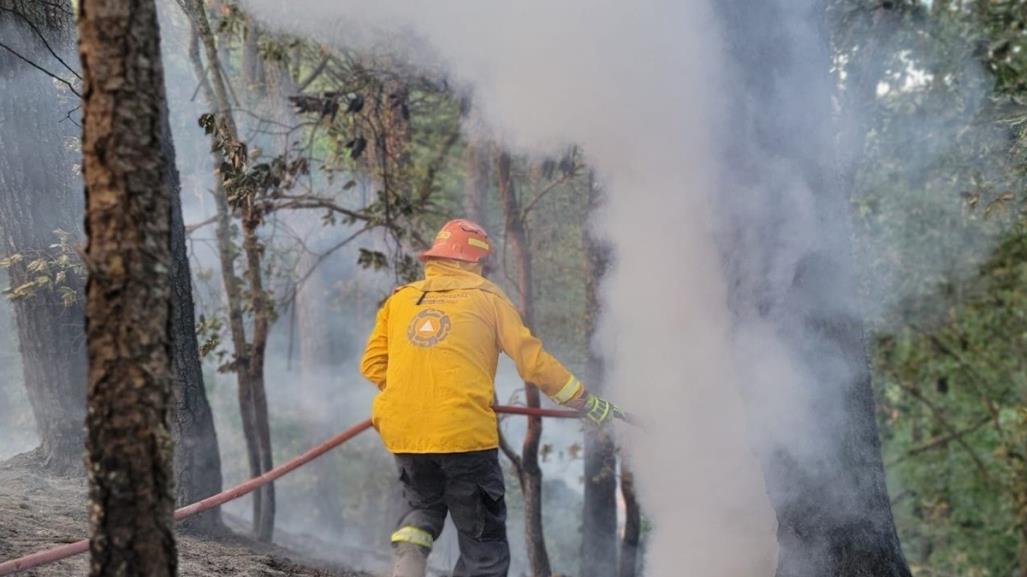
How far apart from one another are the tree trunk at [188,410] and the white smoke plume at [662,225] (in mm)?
2343

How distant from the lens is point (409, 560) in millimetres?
4570

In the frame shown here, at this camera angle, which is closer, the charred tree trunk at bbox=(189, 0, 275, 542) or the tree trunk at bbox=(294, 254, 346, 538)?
the charred tree trunk at bbox=(189, 0, 275, 542)

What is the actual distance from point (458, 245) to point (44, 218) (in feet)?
9.36

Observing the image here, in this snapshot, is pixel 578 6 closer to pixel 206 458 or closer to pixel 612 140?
pixel 612 140

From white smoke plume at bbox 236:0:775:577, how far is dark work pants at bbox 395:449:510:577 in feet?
4.17

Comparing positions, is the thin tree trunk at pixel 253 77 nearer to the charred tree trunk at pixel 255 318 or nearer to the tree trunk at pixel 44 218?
the charred tree trunk at pixel 255 318

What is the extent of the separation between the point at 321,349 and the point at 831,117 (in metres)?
11.2

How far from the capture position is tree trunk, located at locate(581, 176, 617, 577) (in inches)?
290

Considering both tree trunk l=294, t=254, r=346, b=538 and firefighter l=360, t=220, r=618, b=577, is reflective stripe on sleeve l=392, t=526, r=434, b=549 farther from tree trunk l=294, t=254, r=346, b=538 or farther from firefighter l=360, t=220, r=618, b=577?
tree trunk l=294, t=254, r=346, b=538

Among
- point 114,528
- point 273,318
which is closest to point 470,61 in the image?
point 273,318

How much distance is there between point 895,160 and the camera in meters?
10.7

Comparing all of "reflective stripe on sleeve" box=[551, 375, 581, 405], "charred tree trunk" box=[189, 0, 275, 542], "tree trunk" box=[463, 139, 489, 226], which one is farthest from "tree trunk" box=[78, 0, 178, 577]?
"tree trunk" box=[463, 139, 489, 226]

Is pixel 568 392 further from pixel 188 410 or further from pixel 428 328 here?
pixel 188 410

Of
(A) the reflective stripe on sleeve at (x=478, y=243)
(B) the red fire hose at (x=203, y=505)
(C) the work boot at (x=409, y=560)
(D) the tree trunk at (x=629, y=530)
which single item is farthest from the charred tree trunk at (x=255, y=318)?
(C) the work boot at (x=409, y=560)
